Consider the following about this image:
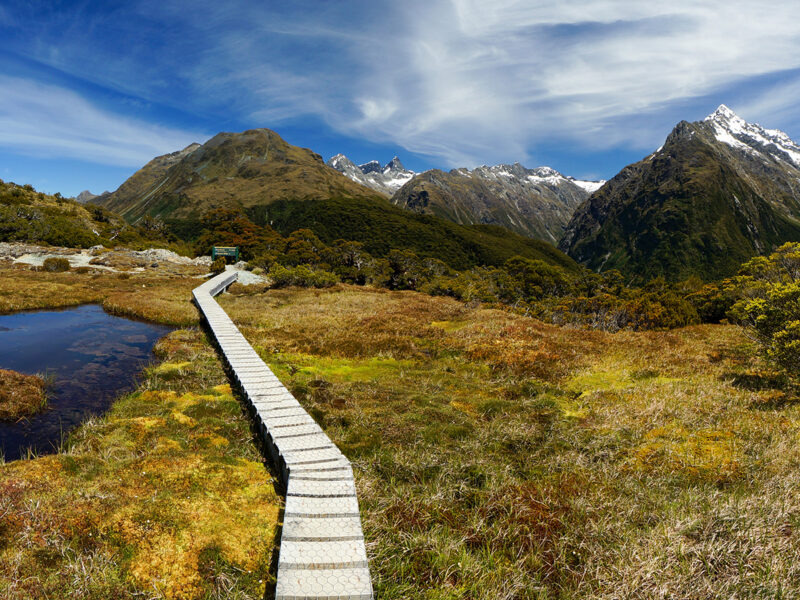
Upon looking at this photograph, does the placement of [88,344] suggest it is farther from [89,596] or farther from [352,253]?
[352,253]

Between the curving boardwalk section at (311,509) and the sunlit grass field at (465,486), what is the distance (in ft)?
1.37

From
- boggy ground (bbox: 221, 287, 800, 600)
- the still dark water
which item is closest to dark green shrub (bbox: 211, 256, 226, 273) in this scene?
the still dark water

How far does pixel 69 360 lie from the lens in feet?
55.0

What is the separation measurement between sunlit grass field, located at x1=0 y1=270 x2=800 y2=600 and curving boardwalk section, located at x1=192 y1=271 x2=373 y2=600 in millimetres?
418

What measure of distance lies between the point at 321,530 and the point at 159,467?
4.09 meters

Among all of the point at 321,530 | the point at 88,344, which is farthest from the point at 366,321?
the point at 321,530

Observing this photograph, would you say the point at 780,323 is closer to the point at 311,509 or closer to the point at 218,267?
the point at 311,509

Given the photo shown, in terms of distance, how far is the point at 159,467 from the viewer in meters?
7.73

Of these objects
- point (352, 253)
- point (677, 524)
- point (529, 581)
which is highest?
point (352, 253)

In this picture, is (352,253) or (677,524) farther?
(352,253)

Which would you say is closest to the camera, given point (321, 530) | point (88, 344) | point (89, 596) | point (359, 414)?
point (89, 596)

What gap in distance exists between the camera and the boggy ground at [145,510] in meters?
5.03

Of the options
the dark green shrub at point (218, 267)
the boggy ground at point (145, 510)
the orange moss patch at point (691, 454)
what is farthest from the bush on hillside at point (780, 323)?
the dark green shrub at point (218, 267)

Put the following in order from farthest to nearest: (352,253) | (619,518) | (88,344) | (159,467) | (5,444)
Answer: (352,253) < (88,344) < (5,444) < (159,467) < (619,518)
